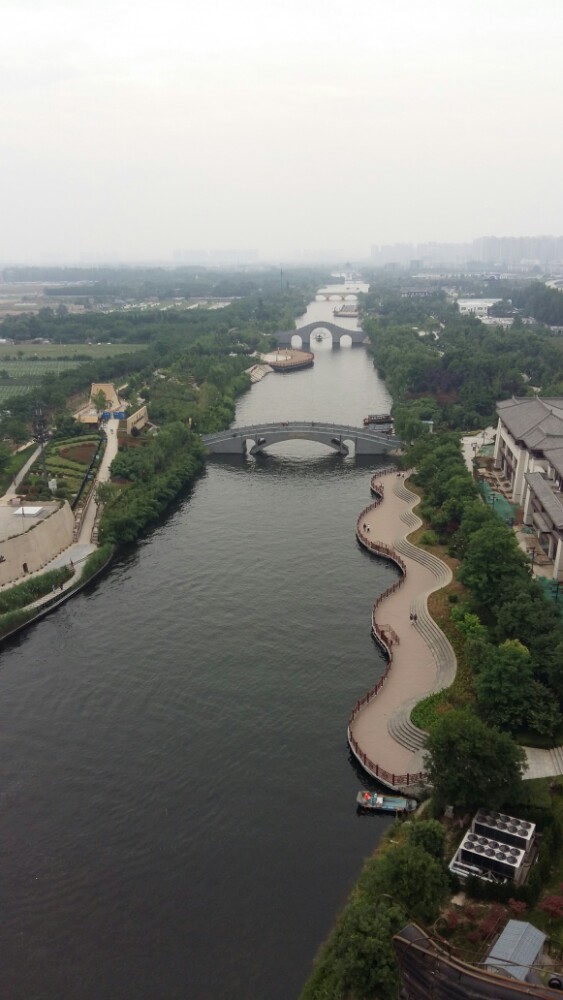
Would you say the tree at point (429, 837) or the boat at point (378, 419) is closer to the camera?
the tree at point (429, 837)

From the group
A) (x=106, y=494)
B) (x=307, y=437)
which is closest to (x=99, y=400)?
(x=307, y=437)

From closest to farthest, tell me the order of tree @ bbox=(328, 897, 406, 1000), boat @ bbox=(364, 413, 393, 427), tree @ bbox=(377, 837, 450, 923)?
tree @ bbox=(328, 897, 406, 1000), tree @ bbox=(377, 837, 450, 923), boat @ bbox=(364, 413, 393, 427)

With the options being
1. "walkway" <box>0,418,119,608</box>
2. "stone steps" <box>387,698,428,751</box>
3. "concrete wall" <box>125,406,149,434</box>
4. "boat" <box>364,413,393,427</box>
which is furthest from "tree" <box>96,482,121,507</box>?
"boat" <box>364,413,393,427</box>

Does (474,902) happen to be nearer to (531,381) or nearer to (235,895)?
(235,895)

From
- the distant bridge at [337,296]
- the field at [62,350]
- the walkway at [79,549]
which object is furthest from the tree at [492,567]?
the distant bridge at [337,296]

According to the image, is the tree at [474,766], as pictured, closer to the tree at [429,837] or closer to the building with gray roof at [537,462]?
the tree at [429,837]

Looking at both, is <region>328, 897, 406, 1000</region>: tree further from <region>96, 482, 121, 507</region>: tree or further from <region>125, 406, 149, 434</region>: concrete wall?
<region>125, 406, 149, 434</region>: concrete wall
